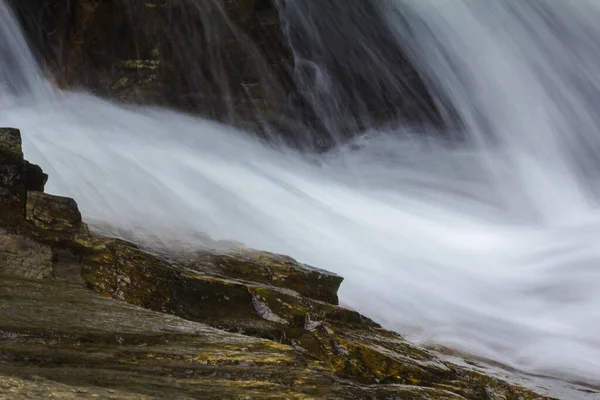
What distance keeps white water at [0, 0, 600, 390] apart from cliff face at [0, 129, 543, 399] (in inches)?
54.4

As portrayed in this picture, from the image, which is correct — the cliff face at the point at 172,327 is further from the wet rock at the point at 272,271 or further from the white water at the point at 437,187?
the white water at the point at 437,187

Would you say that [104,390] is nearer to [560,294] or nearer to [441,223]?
[560,294]

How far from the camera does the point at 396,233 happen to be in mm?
15039

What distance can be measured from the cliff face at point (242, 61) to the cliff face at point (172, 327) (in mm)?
9146

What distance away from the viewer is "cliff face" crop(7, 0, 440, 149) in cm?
1562

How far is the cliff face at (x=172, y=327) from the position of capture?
3918 millimetres

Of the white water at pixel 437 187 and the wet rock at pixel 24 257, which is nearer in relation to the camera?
the wet rock at pixel 24 257

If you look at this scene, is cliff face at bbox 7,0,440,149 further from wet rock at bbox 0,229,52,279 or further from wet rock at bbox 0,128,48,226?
wet rock at bbox 0,229,52,279

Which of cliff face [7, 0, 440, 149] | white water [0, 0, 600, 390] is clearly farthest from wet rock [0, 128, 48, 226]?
cliff face [7, 0, 440, 149]

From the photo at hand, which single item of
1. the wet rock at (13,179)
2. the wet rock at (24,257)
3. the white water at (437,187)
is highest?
the white water at (437,187)

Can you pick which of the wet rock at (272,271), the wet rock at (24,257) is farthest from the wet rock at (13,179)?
the wet rock at (272,271)

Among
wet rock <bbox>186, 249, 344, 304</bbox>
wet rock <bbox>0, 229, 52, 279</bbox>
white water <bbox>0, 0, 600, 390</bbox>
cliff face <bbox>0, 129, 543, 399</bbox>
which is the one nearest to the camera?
cliff face <bbox>0, 129, 543, 399</bbox>

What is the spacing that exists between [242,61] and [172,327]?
12778 millimetres

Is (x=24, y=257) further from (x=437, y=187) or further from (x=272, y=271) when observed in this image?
(x=437, y=187)
